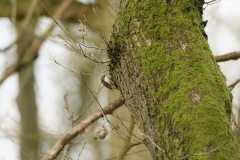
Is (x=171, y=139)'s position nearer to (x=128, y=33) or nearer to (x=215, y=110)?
(x=215, y=110)

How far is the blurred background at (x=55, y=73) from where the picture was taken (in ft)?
11.3

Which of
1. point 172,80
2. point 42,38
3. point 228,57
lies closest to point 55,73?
point 42,38

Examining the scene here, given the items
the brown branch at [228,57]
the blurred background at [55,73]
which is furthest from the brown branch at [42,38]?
the brown branch at [228,57]

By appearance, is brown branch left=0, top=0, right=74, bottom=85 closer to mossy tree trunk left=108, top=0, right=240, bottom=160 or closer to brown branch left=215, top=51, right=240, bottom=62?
brown branch left=215, top=51, right=240, bottom=62

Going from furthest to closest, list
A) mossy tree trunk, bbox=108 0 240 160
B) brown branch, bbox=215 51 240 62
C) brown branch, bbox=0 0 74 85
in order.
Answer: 1. brown branch, bbox=0 0 74 85
2. brown branch, bbox=215 51 240 62
3. mossy tree trunk, bbox=108 0 240 160

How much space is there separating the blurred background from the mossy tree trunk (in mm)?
1266

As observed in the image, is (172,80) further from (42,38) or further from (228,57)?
(42,38)

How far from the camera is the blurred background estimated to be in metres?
3.45

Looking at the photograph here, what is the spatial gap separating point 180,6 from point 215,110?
0.48 metres

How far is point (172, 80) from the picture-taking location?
4.99 feet

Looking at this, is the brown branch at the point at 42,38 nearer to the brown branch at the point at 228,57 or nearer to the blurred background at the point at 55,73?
the blurred background at the point at 55,73

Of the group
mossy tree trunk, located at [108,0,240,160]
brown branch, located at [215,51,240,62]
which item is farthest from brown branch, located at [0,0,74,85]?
mossy tree trunk, located at [108,0,240,160]

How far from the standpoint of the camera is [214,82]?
1517 millimetres

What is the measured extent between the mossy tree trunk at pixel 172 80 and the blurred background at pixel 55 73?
1.27m
